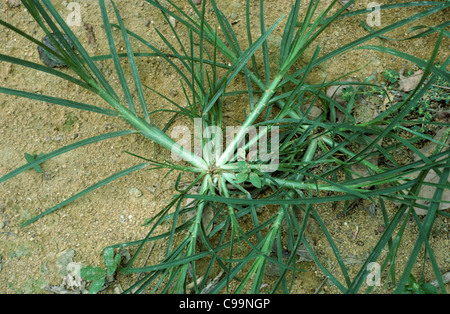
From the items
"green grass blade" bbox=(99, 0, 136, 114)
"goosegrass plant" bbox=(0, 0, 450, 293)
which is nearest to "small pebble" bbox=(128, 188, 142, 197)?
"goosegrass plant" bbox=(0, 0, 450, 293)

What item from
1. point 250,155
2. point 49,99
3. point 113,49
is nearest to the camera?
point 49,99

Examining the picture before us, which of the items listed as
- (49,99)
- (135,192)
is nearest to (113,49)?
(49,99)

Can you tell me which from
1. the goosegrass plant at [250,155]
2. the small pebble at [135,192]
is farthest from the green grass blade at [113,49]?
the small pebble at [135,192]

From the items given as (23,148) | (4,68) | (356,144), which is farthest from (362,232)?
(4,68)

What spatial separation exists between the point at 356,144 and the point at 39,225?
47.2 inches

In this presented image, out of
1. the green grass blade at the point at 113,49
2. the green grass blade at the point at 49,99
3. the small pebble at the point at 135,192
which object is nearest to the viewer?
the green grass blade at the point at 49,99

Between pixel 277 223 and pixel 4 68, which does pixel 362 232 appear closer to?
pixel 277 223

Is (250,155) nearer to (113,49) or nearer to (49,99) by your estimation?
(113,49)

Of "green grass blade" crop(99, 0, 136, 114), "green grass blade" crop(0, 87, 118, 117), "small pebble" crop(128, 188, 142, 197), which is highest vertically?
Answer: "green grass blade" crop(99, 0, 136, 114)

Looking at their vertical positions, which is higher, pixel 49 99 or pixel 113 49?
pixel 113 49

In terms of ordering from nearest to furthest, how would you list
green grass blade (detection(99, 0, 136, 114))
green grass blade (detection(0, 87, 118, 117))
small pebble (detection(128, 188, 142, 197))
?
green grass blade (detection(0, 87, 118, 117)), green grass blade (detection(99, 0, 136, 114)), small pebble (detection(128, 188, 142, 197))

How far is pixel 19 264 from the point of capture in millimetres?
1314

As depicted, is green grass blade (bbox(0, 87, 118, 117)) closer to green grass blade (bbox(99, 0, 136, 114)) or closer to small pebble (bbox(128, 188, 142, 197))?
green grass blade (bbox(99, 0, 136, 114))

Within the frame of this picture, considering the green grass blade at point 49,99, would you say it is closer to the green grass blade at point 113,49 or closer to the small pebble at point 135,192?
the green grass blade at point 113,49
